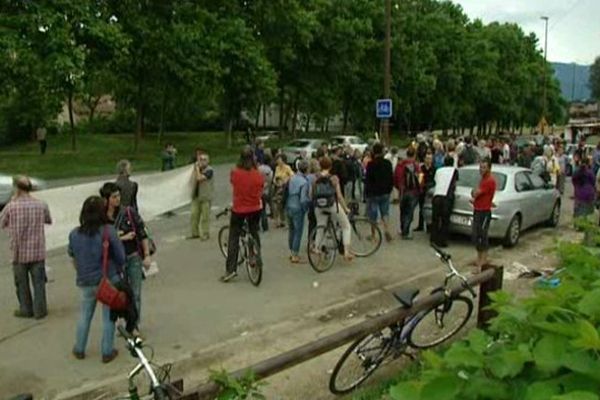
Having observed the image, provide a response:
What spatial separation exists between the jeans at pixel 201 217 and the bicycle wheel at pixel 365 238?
2.76 m

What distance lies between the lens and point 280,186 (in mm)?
12875

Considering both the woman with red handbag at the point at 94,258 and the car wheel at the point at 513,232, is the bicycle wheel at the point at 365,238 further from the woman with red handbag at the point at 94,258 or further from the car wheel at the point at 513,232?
the woman with red handbag at the point at 94,258

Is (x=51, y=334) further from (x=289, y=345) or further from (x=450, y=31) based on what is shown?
(x=450, y=31)

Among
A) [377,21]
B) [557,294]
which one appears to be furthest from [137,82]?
[557,294]

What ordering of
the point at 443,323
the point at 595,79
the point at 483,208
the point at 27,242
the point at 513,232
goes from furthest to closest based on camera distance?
1. the point at 595,79
2. the point at 513,232
3. the point at 483,208
4. the point at 27,242
5. the point at 443,323

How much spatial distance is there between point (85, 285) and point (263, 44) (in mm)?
30158

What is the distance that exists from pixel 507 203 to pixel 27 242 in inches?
321

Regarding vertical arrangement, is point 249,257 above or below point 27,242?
below

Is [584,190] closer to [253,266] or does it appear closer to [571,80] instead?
[253,266]

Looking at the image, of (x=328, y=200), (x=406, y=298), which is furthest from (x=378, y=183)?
(x=406, y=298)

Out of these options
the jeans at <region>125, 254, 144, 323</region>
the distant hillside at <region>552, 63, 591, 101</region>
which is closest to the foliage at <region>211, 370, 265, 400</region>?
the jeans at <region>125, 254, 144, 323</region>

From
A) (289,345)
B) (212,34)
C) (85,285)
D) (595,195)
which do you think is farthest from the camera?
(212,34)

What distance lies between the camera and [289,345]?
675cm

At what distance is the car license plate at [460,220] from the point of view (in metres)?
11.7
